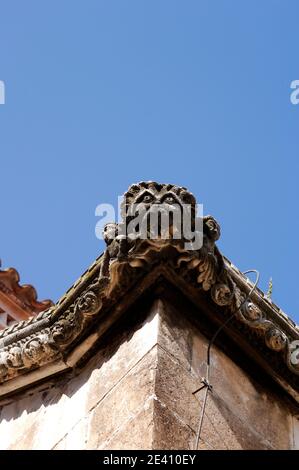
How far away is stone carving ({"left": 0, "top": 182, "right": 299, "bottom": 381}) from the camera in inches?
248

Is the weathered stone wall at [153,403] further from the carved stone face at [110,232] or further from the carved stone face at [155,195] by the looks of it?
the carved stone face at [155,195]

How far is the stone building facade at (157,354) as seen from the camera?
584 cm

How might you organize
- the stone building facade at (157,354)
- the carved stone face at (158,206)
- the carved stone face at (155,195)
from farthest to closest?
the carved stone face at (155,195)
the carved stone face at (158,206)
the stone building facade at (157,354)

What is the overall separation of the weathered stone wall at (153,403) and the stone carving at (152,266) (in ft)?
0.62

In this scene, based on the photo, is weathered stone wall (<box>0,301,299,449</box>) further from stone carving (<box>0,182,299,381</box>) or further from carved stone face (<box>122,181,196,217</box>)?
carved stone face (<box>122,181,196,217</box>)

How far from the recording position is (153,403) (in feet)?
18.2

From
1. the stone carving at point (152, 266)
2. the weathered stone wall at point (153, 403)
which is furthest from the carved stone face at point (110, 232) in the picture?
the weathered stone wall at point (153, 403)

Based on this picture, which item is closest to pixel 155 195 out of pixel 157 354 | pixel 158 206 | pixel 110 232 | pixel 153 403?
pixel 158 206

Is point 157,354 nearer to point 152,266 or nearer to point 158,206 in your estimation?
point 152,266

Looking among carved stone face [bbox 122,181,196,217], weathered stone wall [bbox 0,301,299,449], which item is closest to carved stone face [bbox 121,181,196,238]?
carved stone face [bbox 122,181,196,217]

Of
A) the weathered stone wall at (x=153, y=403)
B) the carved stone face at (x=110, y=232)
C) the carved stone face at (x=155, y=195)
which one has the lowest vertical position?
the weathered stone wall at (x=153, y=403)

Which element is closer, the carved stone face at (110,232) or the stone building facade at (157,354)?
the stone building facade at (157,354)

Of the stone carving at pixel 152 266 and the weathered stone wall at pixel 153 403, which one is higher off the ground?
the stone carving at pixel 152 266

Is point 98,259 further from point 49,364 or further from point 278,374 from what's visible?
point 278,374
